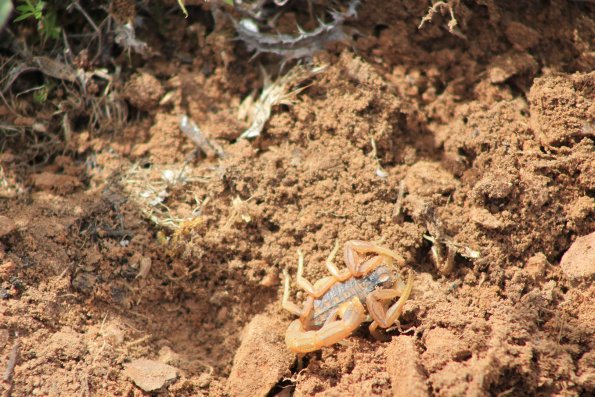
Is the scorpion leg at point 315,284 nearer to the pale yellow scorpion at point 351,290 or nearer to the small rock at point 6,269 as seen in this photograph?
the pale yellow scorpion at point 351,290

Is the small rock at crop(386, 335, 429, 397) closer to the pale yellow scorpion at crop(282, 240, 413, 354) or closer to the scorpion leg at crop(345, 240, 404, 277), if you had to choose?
the pale yellow scorpion at crop(282, 240, 413, 354)

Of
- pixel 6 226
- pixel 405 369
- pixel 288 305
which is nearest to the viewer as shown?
pixel 405 369

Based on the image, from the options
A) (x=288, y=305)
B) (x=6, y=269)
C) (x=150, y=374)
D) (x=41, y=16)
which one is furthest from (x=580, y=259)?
(x=41, y=16)

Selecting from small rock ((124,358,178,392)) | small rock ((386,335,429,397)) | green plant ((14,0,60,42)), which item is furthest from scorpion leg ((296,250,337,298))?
green plant ((14,0,60,42))

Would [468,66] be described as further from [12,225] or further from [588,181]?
[12,225]

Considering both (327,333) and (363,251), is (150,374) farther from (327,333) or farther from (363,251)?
(363,251)

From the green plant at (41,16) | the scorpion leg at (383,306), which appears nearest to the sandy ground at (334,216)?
the scorpion leg at (383,306)
